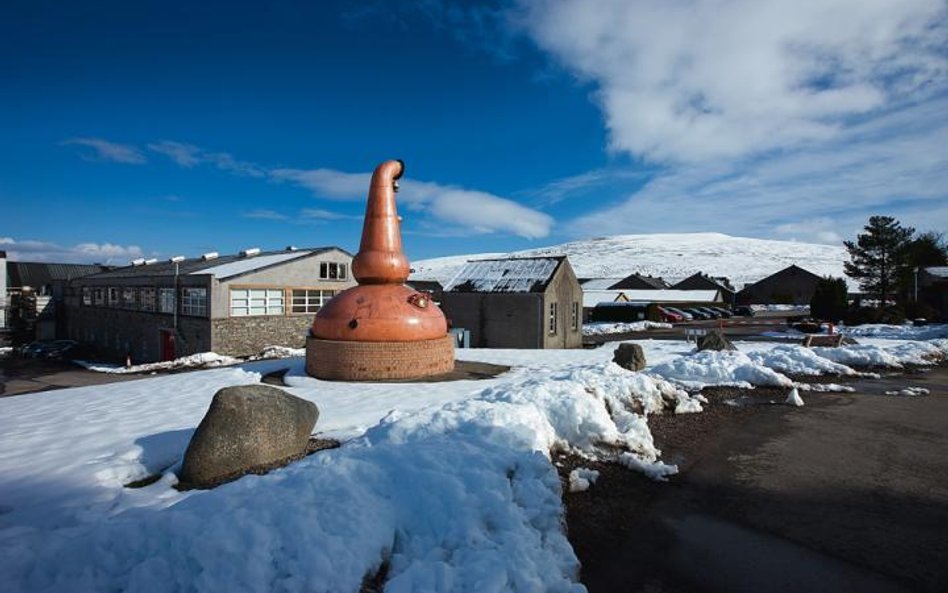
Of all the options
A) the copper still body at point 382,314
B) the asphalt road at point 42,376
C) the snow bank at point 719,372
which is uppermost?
the copper still body at point 382,314

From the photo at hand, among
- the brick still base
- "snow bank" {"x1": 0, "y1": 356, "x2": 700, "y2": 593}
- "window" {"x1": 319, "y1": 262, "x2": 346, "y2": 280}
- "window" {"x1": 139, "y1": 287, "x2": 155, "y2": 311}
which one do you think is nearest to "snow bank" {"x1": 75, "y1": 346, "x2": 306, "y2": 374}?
"window" {"x1": 139, "y1": 287, "x2": 155, "y2": 311}

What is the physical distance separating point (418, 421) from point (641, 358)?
993 cm

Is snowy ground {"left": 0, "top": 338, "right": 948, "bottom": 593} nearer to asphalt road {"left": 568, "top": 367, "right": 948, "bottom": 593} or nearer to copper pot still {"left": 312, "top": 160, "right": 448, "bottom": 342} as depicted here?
asphalt road {"left": 568, "top": 367, "right": 948, "bottom": 593}

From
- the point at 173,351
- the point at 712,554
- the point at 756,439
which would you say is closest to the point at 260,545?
the point at 712,554

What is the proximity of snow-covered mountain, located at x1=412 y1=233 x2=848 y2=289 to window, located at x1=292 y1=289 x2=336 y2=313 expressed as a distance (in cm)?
8067

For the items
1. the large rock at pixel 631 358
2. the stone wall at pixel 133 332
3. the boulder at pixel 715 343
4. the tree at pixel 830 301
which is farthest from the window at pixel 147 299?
the tree at pixel 830 301

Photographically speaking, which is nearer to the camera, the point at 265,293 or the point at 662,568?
the point at 662,568

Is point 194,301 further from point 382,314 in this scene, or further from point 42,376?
point 382,314

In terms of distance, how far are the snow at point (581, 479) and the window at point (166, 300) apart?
31.6m

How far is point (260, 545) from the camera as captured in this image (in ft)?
13.9

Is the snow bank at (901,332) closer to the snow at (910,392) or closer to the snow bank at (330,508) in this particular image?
the snow at (910,392)

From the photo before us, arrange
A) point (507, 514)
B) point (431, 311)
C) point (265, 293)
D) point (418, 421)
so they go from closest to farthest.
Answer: point (507, 514) → point (418, 421) → point (431, 311) → point (265, 293)

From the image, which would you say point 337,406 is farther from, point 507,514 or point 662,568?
point 662,568

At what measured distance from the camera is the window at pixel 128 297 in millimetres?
36112
